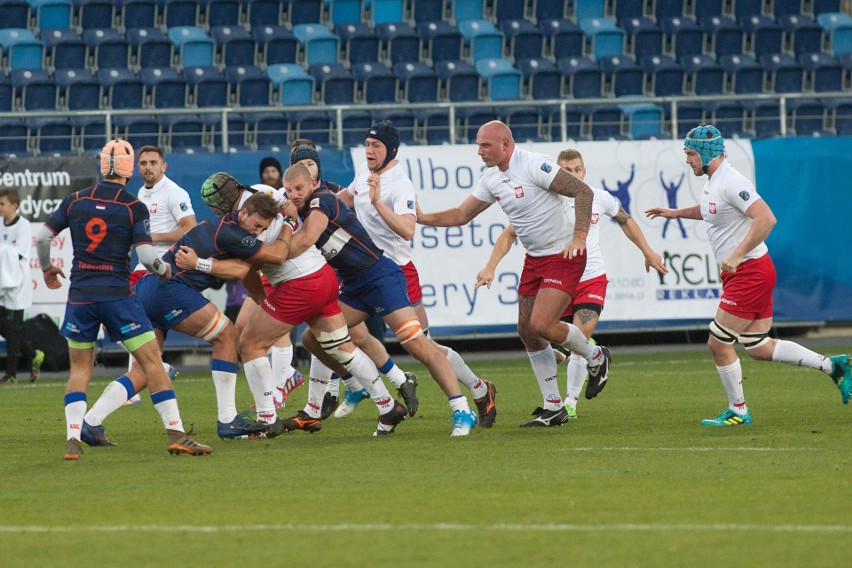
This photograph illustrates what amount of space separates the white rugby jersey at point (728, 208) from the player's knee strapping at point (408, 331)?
2.39 meters

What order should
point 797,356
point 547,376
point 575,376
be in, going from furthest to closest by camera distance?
point 575,376 < point 547,376 < point 797,356

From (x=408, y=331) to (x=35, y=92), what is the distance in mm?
14608

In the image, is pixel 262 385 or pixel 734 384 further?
pixel 734 384

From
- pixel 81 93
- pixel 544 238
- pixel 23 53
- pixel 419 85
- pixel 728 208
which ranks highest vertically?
pixel 23 53

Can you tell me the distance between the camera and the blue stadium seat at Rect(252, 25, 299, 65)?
25.1 m

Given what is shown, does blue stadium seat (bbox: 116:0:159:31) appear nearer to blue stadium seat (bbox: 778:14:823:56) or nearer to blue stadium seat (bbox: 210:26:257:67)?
blue stadium seat (bbox: 210:26:257:67)

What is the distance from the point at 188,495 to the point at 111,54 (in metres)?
17.9

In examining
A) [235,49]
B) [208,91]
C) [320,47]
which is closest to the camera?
[208,91]

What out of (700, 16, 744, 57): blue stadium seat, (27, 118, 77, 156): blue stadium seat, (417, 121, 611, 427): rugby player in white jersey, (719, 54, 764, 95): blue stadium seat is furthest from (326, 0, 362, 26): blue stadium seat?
(417, 121, 611, 427): rugby player in white jersey

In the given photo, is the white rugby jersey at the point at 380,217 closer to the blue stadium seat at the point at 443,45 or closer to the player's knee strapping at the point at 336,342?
the player's knee strapping at the point at 336,342

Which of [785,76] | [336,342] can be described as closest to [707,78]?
[785,76]

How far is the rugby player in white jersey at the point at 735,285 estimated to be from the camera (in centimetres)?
1067

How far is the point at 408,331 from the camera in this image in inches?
412

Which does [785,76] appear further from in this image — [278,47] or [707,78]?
[278,47]
